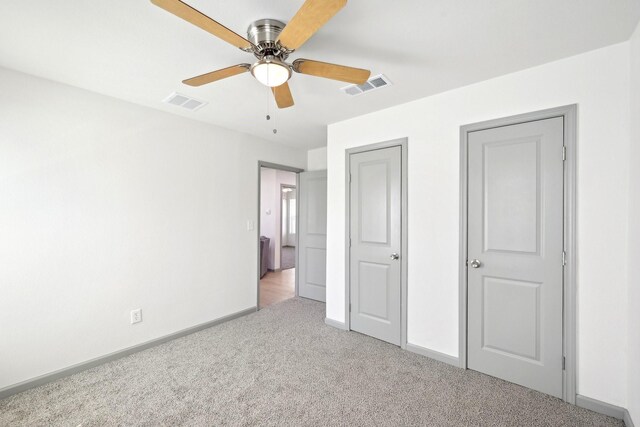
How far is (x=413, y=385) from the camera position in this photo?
2.20 metres

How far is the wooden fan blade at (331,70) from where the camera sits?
1.58 metres

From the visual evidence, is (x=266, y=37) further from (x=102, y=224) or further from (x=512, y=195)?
(x=102, y=224)

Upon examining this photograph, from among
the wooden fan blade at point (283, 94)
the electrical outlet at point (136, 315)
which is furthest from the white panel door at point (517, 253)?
the electrical outlet at point (136, 315)

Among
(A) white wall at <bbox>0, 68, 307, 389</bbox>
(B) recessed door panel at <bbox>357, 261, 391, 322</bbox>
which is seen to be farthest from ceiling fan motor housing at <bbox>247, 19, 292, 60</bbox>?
(B) recessed door panel at <bbox>357, 261, 391, 322</bbox>

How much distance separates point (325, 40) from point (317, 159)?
287 centimetres

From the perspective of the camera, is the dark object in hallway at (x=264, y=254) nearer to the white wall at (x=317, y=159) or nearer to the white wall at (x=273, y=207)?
the white wall at (x=273, y=207)

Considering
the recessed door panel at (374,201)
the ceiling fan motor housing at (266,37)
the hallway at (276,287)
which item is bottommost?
the hallway at (276,287)

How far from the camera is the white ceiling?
4.89ft

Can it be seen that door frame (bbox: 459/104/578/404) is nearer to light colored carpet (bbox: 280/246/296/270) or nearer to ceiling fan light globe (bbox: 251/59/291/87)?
ceiling fan light globe (bbox: 251/59/291/87)

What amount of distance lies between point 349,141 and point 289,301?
8.38 ft

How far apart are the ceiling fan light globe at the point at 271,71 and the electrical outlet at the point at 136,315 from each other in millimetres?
2549

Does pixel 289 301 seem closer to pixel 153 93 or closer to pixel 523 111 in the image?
pixel 153 93

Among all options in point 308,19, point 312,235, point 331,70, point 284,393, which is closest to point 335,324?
point 284,393

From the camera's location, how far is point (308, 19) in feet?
4.02
